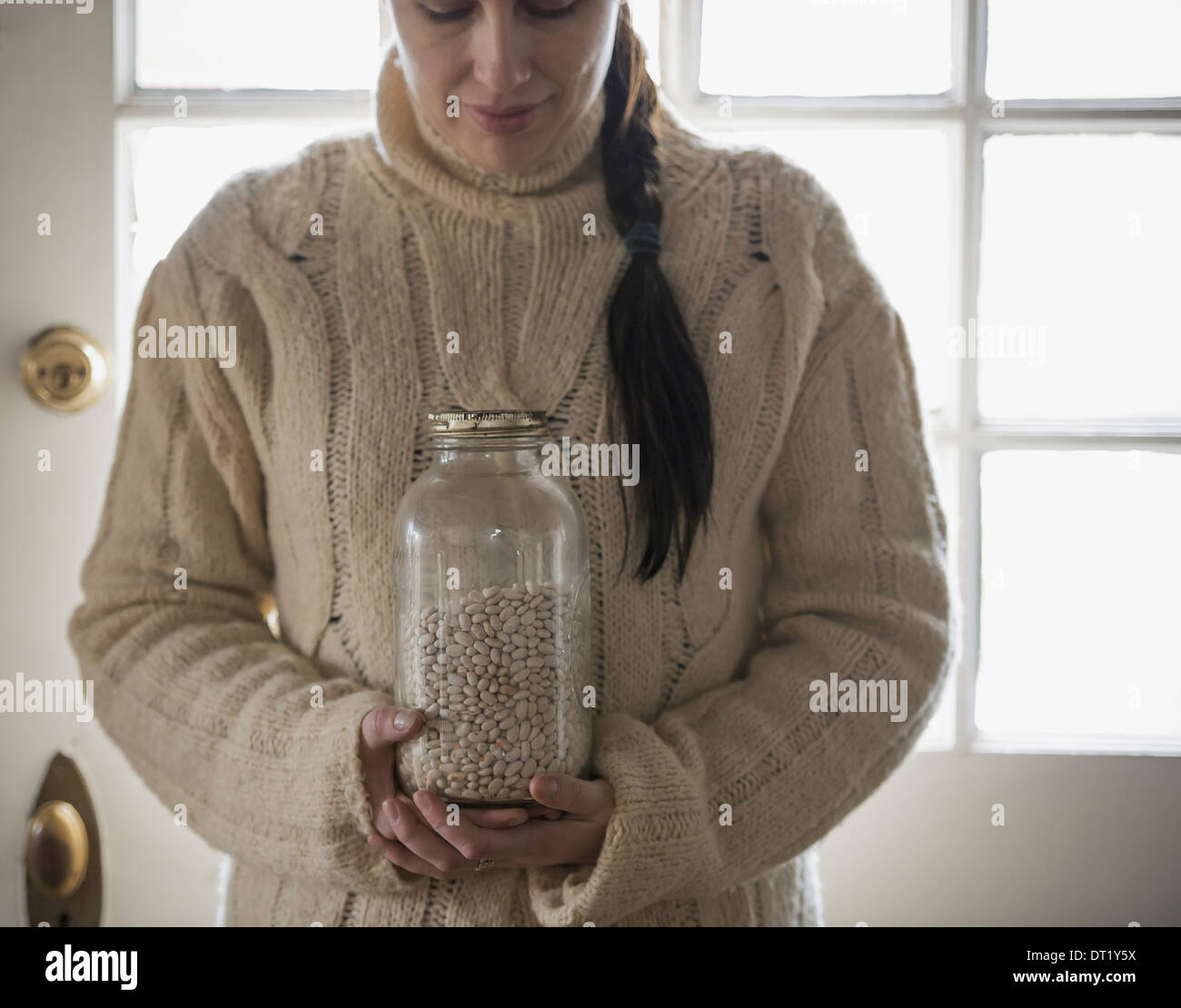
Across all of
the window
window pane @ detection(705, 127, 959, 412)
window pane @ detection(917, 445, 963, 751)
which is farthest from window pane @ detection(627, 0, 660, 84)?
window pane @ detection(917, 445, 963, 751)

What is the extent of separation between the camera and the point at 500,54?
690mm

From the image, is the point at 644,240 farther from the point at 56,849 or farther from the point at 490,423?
the point at 56,849

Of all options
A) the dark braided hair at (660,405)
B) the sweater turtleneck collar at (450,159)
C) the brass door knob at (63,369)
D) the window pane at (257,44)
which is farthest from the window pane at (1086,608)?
the brass door knob at (63,369)

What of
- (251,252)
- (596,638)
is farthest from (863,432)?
(251,252)

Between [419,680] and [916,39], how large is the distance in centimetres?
93

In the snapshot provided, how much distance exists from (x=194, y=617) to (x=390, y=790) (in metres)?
0.25

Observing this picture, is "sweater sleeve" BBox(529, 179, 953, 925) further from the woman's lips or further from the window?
the window

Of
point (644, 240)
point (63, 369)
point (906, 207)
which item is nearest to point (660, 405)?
point (644, 240)

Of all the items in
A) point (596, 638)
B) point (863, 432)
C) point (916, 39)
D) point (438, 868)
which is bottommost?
point (438, 868)

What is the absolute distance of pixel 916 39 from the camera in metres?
1.12

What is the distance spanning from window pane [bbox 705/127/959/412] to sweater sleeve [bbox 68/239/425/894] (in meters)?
0.64

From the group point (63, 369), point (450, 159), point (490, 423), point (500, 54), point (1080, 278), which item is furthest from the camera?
point (1080, 278)

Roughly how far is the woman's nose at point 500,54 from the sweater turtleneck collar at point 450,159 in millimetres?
85
